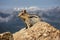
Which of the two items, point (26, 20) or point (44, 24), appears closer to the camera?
point (44, 24)

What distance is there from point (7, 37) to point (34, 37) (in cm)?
160

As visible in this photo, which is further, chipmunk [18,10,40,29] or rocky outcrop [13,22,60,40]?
chipmunk [18,10,40,29]

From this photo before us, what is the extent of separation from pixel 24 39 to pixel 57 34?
0.96m

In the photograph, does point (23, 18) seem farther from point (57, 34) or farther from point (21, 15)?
point (57, 34)

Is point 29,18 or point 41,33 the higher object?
point 41,33

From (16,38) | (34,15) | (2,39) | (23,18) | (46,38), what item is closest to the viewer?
(2,39)

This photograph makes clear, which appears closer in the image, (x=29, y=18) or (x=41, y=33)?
(x=41, y=33)

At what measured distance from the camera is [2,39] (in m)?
4.64

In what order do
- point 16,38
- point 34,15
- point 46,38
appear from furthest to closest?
1. point 34,15
2. point 16,38
3. point 46,38

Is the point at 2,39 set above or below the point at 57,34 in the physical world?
above

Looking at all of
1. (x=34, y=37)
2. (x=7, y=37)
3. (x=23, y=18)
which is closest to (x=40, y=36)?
(x=34, y=37)

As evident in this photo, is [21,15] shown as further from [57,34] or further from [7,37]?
[7,37]

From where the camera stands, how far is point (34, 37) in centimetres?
620

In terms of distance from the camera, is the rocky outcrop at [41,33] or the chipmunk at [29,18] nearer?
the rocky outcrop at [41,33]
